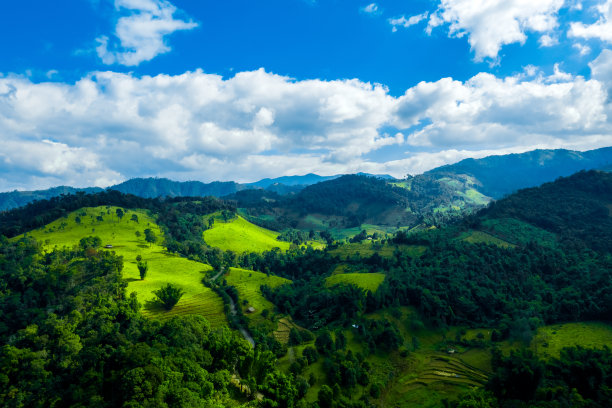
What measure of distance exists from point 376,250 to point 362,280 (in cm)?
4383

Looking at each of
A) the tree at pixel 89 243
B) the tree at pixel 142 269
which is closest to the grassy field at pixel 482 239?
the tree at pixel 142 269

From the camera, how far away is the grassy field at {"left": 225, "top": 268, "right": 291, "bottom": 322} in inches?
3688

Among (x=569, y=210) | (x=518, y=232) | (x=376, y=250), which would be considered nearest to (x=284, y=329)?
(x=376, y=250)

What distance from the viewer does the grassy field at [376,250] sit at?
435 ft

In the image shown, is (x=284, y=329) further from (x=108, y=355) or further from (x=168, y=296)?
(x=108, y=355)

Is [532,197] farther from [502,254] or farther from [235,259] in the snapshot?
[235,259]

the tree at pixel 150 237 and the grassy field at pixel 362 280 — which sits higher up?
the tree at pixel 150 237

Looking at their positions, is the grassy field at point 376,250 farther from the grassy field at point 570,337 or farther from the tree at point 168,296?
the tree at point 168,296

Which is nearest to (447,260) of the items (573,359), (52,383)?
(573,359)

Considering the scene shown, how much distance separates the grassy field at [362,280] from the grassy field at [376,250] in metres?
23.7

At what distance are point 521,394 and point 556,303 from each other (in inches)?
1887

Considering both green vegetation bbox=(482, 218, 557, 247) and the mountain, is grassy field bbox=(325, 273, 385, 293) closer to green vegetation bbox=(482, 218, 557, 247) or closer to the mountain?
green vegetation bbox=(482, 218, 557, 247)

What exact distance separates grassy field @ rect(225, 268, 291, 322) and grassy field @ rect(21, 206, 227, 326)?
8033 millimetres

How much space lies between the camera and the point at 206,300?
98.5 meters
